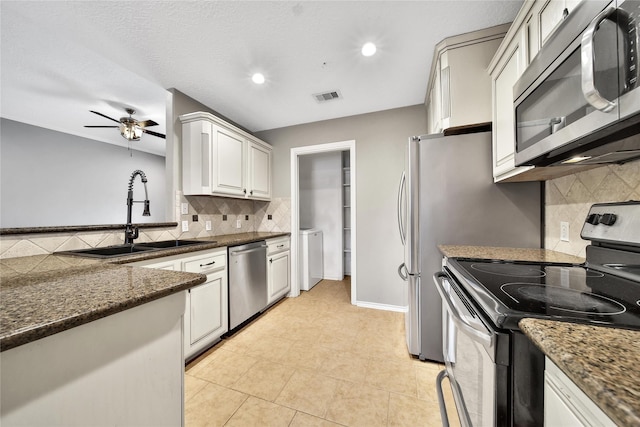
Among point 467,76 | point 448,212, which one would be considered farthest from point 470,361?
point 467,76

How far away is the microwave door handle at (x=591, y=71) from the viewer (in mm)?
576

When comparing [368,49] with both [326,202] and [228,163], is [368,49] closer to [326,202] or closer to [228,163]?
[228,163]

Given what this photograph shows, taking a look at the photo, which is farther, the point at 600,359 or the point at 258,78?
the point at 258,78

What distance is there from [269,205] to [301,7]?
2.29 metres

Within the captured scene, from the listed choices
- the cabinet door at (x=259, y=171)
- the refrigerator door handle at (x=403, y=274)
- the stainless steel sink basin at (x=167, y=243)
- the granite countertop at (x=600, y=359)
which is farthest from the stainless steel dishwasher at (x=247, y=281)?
the granite countertop at (x=600, y=359)

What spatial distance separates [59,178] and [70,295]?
182 inches

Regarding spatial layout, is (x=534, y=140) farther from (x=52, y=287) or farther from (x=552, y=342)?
(x=52, y=287)

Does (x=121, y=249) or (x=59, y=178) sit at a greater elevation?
(x=59, y=178)

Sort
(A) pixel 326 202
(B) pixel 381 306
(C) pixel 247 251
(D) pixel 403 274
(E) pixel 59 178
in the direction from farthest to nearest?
(A) pixel 326 202, (E) pixel 59 178, (B) pixel 381 306, (C) pixel 247 251, (D) pixel 403 274

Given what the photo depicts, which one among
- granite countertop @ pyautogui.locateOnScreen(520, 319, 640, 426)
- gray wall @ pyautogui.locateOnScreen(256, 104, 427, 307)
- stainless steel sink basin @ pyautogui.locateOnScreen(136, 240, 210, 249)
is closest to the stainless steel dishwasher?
stainless steel sink basin @ pyautogui.locateOnScreen(136, 240, 210, 249)

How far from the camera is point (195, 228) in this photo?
→ 2.45 metres

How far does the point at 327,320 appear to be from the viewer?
2.41 meters

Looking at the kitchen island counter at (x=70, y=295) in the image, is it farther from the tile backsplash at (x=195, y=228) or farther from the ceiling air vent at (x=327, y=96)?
the ceiling air vent at (x=327, y=96)

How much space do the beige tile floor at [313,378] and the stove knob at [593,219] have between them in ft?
3.84
